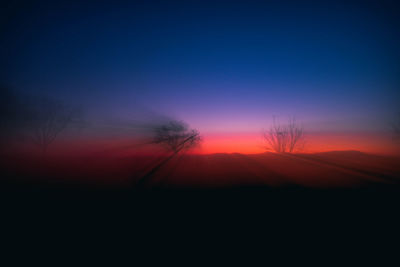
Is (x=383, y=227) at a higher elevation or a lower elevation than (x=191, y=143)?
lower

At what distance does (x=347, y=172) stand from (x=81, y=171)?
8377 mm

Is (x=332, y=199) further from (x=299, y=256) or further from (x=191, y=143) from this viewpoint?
(x=191, y=143)

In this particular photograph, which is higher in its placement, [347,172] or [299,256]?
[347,172]

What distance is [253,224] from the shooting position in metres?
2.25

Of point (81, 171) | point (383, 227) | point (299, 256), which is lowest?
point (299, 256)

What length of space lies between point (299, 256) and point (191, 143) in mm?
7344

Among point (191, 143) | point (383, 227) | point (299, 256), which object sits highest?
point (191, 143)

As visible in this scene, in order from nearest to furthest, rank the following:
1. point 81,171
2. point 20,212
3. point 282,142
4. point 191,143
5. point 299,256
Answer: point 299,256
point 20,212
point 81,171
point 191,143
point 282,142

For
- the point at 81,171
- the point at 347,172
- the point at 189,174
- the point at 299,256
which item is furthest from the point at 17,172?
the point at 347,172

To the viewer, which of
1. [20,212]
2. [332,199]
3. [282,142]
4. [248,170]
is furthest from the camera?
[282,142]

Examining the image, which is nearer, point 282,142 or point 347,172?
point 347,172

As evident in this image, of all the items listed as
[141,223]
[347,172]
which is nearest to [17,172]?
[141,223]

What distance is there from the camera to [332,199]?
289 cm

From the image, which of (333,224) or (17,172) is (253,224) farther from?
(17,172)
